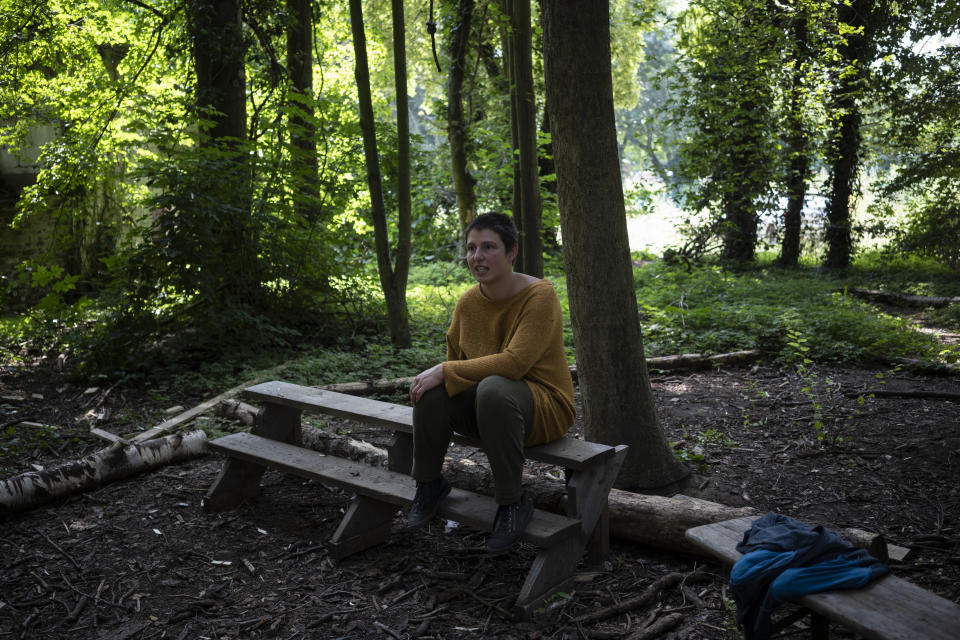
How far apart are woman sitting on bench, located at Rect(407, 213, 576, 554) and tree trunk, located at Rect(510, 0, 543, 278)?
347 centimetres

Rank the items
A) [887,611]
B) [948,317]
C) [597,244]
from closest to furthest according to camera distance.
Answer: [887,611]
[597,244]
[948,317]

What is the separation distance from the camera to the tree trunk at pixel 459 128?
12305 mm

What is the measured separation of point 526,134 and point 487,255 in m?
3.80

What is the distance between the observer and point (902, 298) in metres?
13.0

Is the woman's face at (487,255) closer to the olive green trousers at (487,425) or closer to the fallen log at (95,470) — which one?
the olive green trousers at (487,425)

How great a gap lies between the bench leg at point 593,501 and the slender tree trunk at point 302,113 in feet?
21.5

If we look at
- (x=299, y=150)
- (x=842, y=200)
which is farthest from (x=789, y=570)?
(x=842, y=200)

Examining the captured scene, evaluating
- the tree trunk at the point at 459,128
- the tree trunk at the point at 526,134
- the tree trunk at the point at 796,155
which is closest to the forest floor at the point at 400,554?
the tree trunk at the point at 526,134

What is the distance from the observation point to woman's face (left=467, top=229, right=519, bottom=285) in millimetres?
3660

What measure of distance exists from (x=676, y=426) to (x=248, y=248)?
5.44 m

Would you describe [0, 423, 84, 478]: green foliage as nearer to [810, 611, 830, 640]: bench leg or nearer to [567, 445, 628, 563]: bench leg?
[567, 445, 628, 563]: bench leg

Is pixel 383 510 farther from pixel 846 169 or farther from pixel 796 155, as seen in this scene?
pixel 846 169

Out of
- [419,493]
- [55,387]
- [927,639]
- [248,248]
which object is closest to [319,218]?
[248,248]

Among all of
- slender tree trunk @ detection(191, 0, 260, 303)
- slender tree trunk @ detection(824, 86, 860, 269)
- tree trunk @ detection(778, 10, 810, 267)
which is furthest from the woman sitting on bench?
slender tree trunk @ detection(824, 86, 860, 269)
